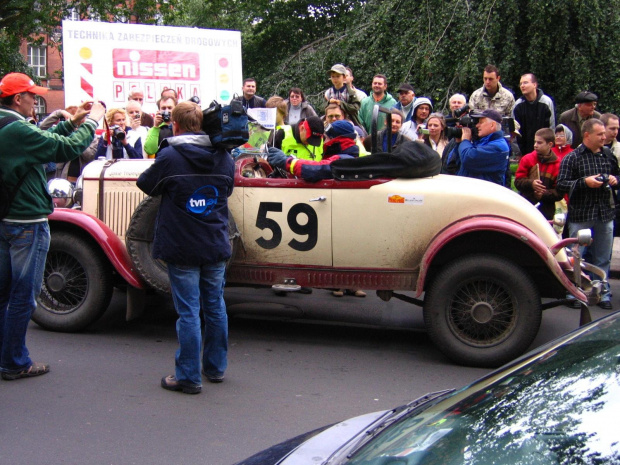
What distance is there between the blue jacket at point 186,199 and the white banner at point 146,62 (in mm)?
6192

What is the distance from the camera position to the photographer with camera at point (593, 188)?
7574 millimetres

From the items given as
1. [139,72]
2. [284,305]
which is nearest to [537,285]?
[284,305]

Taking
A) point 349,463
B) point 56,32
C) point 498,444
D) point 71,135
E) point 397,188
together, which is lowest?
point 349,463

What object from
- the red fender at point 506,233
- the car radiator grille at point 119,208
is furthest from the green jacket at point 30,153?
the red fender at point 506,233

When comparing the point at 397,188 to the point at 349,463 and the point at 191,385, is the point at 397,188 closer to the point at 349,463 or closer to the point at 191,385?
the point at 191,385

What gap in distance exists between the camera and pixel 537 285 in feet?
→ 19.4

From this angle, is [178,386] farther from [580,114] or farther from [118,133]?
[580,114]

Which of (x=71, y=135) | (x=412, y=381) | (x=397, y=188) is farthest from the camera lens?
(x=397, y=188)

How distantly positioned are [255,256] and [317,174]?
86cm

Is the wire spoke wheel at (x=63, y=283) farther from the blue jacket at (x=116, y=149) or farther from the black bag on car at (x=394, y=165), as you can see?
the black bag on car at (x=394, y=165)

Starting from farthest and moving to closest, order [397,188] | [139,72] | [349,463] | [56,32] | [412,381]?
[56,32]
[139,72]
[397,188]
[412,381]
[349,463]

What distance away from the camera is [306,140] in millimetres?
7242

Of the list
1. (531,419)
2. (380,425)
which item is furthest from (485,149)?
(531,419)

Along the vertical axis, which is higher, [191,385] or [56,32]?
[56,32]
